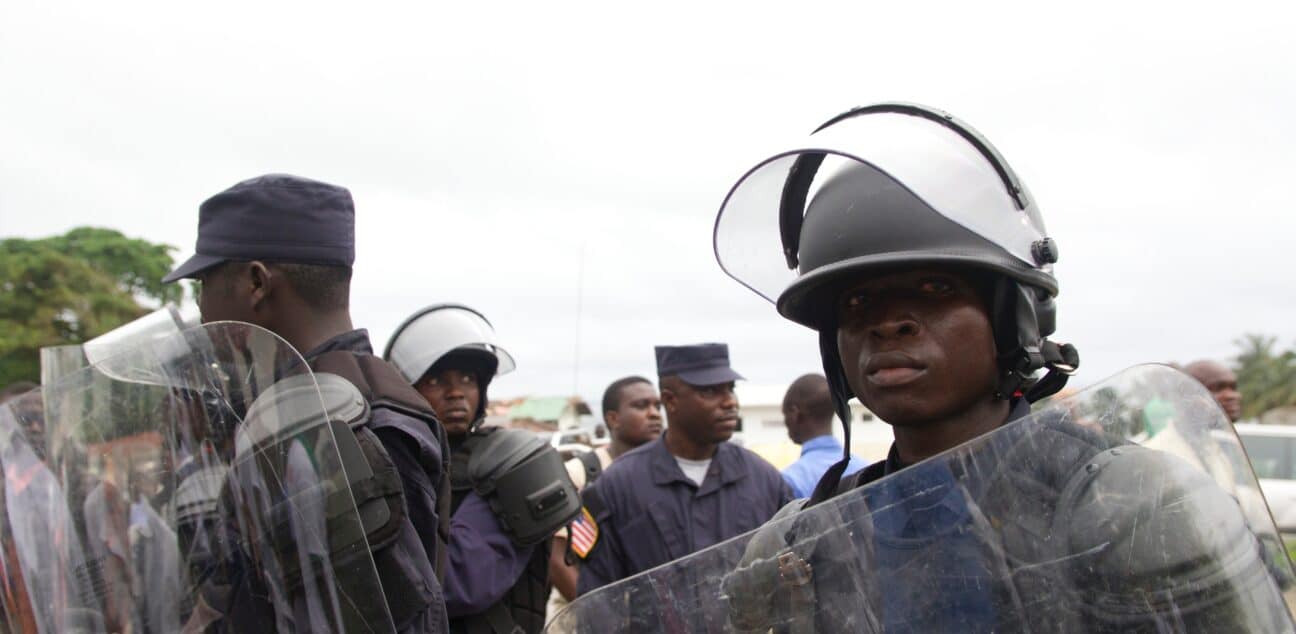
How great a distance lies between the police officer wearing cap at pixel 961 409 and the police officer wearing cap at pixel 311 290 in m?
0.72

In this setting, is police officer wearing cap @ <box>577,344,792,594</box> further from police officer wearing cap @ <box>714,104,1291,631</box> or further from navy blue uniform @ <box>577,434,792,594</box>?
police officer wearing cap @ <box>714,104,1291,631</box>

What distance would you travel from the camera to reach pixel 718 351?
4785mm

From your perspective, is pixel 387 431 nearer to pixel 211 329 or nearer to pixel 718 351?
pixel 211 329

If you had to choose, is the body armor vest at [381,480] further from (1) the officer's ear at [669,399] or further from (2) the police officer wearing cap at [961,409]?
(1) the officer's ear at [669,399]

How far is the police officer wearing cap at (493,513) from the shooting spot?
3.04 metres

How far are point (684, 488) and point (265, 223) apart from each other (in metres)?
2.61

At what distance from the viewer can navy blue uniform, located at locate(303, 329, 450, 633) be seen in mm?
1767

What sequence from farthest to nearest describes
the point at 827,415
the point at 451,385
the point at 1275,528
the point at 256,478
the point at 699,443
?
the point at 827,415, the point at 699,443, the point at 451,385, the point at 256,478, the point at 1275,528

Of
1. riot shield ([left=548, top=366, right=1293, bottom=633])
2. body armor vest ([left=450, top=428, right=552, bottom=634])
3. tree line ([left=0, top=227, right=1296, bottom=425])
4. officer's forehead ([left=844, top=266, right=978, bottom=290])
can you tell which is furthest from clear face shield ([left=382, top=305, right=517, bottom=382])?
tree line ([left=0, top=227, right=1296, bottom=425])

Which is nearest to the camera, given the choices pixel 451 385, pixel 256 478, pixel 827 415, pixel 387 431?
pixel 256 478

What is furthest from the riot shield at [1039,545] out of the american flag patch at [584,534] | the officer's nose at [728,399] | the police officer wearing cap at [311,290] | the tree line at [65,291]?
the tree line at [65,291]

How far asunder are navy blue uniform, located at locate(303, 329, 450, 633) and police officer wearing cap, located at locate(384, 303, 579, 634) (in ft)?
3.22

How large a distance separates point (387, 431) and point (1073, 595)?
1296 mm

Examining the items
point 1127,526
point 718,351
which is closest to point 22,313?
point 718,351
